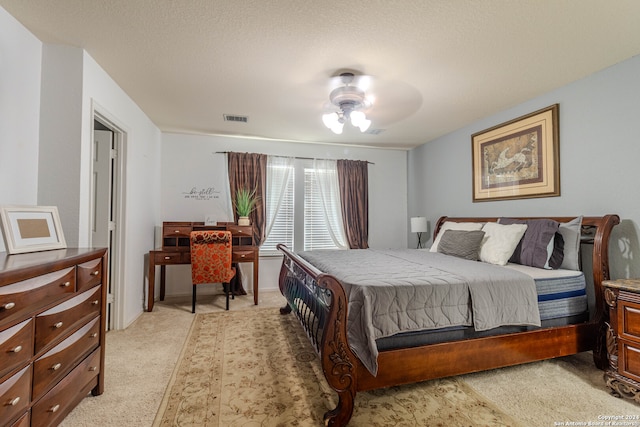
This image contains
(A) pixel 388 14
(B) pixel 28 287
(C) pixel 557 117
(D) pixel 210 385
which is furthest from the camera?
(C) pixel 557 117

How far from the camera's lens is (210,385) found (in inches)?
78.7

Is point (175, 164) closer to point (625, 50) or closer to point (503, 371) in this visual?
point (503, 371)

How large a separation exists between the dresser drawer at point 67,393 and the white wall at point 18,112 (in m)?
0.89

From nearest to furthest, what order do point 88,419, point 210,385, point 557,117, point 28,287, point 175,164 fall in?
point 28,287, point 88,419, point 210,385, point 557,117, point 175,164

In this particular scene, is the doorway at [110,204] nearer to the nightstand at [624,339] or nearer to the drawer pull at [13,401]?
the drawer pull at [13,401]

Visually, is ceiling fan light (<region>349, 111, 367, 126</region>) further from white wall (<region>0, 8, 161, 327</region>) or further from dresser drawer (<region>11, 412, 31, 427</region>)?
dresser drawer (<region>11, 412, 31, 427</region>)

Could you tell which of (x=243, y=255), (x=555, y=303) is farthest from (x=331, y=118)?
(x=555, y=303)

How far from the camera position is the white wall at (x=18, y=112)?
179 cm

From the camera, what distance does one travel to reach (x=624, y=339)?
1.90 metres

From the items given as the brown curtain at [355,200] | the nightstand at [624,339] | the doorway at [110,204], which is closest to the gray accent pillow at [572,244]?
the nightstand at [624,339]

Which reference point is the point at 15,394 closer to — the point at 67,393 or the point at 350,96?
the point at 67,393

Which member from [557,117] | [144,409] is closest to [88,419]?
[144,409]

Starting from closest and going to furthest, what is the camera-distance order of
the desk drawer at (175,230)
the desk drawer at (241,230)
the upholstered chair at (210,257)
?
the upholstered chair at (210,257) < the desk drawer at (175,230) < the desk drawer at (241,230)

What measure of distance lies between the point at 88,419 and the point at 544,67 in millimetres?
4177
